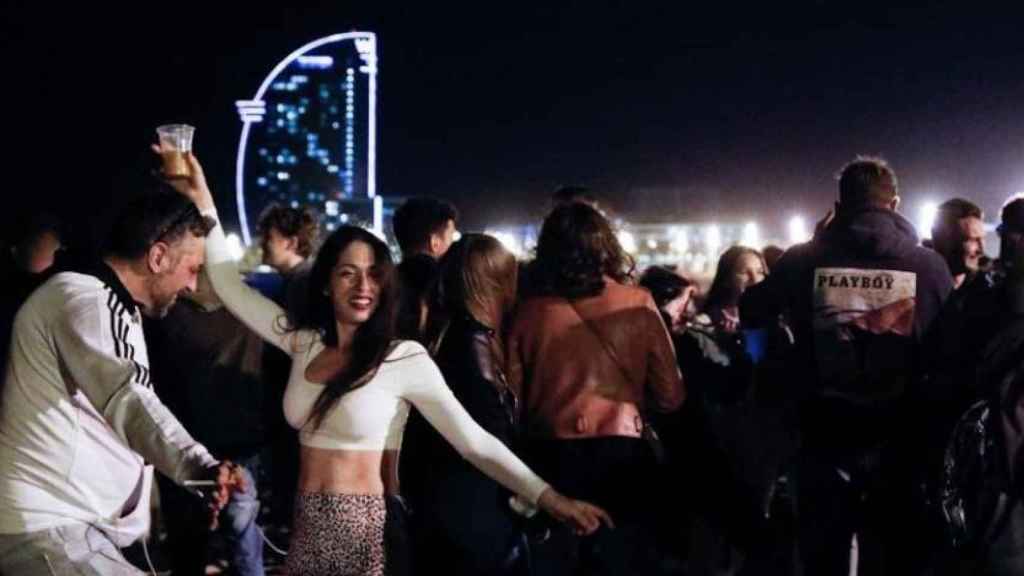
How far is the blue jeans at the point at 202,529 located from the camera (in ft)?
21.3

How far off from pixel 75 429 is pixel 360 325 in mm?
1066

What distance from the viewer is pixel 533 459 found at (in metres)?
5.16

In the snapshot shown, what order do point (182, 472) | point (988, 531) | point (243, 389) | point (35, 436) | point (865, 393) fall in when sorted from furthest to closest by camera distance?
1. point (243, 389)
2. point (865, 393)
3. point (988, 531)
4. point (35, 436)
5. point (182, 472)

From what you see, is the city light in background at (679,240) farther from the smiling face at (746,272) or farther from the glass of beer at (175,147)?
the glass of beer at (175,147)

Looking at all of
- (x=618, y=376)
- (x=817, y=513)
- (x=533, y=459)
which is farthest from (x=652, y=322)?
(x=817, y=513)

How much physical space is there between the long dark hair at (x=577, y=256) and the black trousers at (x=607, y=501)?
0.61 meters

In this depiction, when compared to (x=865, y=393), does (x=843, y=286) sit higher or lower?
higher

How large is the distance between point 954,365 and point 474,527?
79.8 inches


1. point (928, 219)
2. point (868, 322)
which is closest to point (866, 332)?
point (868, 322)

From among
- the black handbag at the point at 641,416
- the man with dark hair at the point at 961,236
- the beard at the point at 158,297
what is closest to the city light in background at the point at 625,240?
the black handbag at the point at 641,416

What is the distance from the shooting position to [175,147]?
457 centimetres

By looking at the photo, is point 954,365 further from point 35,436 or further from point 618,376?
point 35,436

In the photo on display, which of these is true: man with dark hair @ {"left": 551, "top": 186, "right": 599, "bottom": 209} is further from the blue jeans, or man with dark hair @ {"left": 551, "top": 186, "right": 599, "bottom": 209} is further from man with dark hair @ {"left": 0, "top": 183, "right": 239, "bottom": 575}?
man with dark hair @ {"left": 0, "top": 183, "right": 239, "bottom": 575}

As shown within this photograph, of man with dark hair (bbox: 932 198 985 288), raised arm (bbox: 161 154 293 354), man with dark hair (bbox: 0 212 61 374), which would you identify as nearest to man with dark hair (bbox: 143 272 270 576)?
man with dark hair (bbox: 0 212 61 374)
